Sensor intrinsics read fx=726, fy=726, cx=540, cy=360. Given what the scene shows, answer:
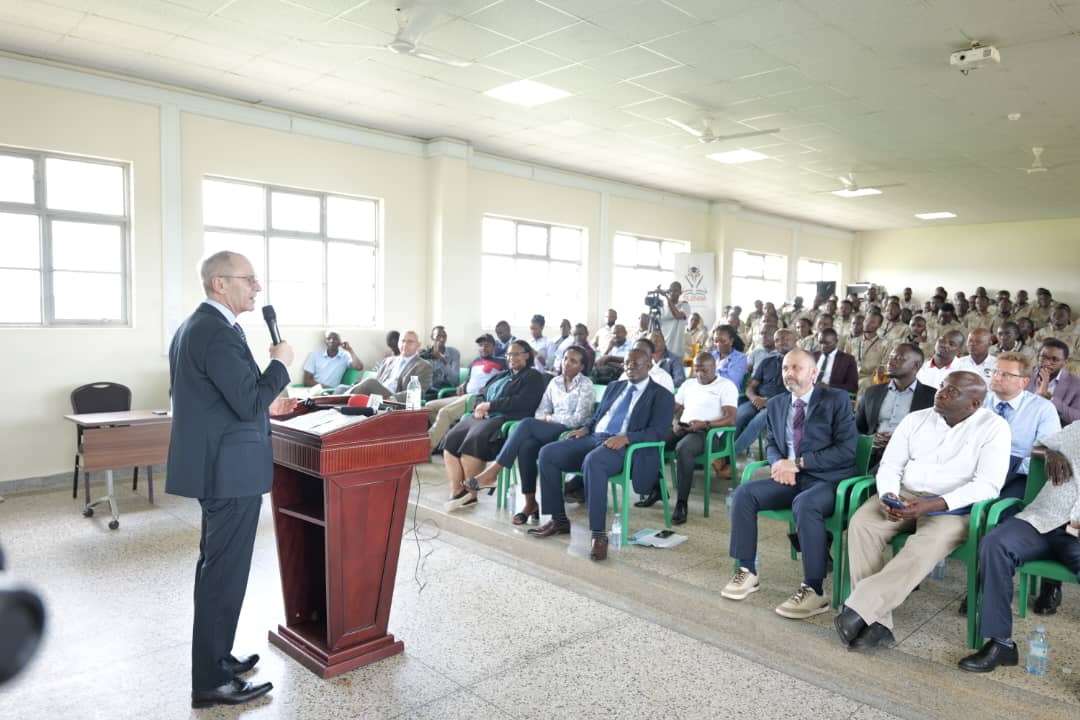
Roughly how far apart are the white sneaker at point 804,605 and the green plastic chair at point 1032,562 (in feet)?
2.41

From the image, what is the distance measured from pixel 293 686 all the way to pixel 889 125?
714 centimetres

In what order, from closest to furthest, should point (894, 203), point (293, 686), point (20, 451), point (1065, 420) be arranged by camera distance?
point (293, 686), point (1065, 420), point (20, 451), point (894, 203)

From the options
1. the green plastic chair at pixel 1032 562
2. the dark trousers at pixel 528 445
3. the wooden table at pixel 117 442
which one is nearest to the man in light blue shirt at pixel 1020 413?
the green plastic chair at pixel 1032 562

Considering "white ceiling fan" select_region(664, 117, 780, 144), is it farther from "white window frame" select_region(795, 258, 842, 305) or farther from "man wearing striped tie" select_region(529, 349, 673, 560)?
"white window frame" select_region(795, 258, 842, 305)

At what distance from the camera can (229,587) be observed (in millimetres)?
2541

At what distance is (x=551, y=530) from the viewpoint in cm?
425

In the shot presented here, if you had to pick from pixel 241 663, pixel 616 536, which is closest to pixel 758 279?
pixel 616 536

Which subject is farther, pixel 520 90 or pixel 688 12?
pixel 520 90

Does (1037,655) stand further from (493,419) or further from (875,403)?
(493,419)

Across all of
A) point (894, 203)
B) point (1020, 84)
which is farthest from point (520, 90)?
point (894, 203)

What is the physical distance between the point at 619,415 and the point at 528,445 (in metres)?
0.60

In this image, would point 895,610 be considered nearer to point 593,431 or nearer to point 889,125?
point 593,431

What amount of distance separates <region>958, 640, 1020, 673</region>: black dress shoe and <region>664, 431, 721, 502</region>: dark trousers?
200cm

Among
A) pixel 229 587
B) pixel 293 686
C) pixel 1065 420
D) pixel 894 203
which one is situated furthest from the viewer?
pixel 894 203
